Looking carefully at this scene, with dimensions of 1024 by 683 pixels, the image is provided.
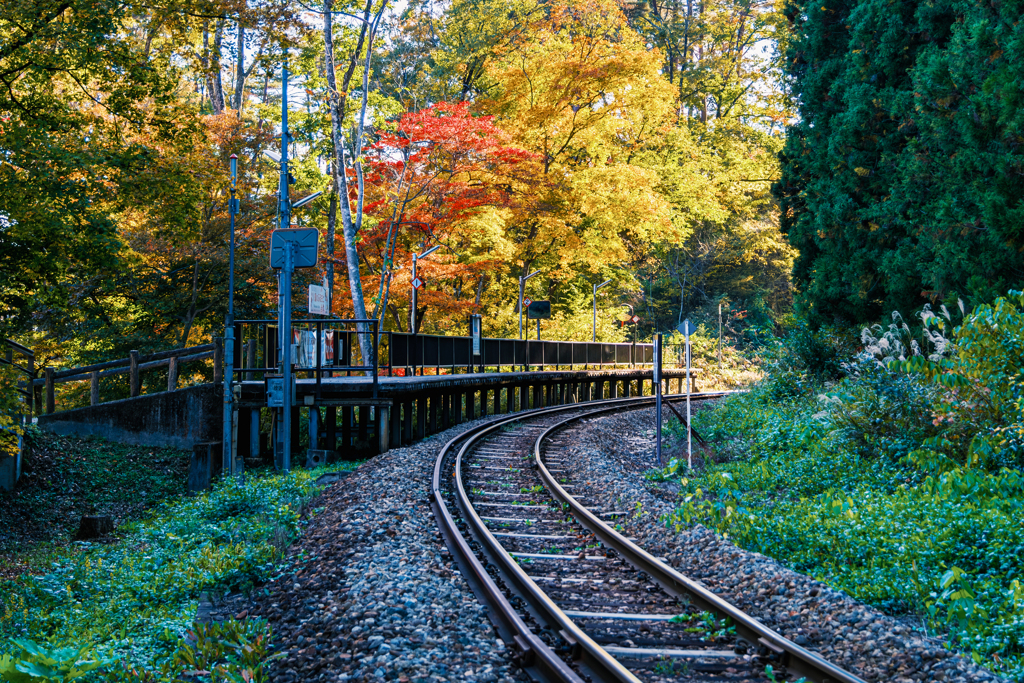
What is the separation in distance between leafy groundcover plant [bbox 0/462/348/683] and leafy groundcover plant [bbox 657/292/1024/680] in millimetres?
4245

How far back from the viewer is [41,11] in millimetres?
11734

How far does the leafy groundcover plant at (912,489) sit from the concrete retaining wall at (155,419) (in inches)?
380

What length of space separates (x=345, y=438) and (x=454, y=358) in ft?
19.9

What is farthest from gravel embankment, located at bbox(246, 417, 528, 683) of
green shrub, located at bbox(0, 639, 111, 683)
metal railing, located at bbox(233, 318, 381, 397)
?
metal railing, located at bbox(233, 318, 381, 397)

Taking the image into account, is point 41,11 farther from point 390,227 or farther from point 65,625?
point 390,227

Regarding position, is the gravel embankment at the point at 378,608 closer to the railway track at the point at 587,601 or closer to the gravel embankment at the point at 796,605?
the railway track at the point at 587,601

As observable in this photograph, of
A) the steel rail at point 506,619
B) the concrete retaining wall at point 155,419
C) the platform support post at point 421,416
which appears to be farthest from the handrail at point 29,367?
the steel rail at point 506,619

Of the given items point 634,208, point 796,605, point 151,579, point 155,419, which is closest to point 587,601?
point 796,605

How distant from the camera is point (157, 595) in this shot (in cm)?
673

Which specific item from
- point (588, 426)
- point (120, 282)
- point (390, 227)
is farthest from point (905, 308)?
point (120, 282)

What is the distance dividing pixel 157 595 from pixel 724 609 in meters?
4.36

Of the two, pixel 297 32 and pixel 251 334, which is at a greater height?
pixel 297 32

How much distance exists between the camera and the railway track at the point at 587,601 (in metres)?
4.85

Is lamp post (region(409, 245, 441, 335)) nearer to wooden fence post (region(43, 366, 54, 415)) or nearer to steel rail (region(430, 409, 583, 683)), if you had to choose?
wooden fence post (region(43, 366, 54, 415))
